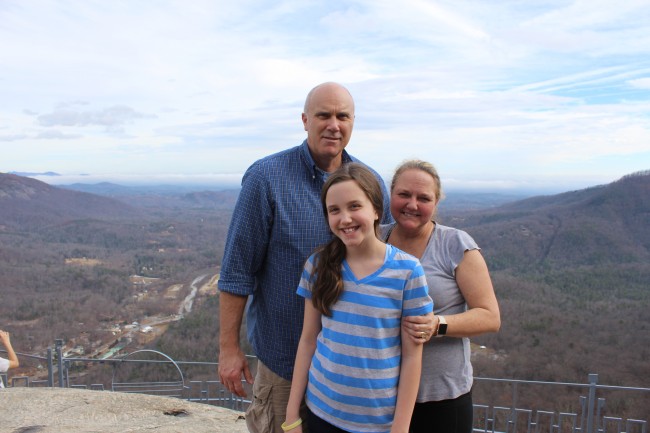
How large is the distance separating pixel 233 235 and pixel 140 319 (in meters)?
37.7

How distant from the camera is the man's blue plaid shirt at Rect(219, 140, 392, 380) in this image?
7.30 ft

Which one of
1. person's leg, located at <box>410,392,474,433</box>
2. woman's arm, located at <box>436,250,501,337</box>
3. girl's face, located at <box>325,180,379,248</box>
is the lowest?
person's leg, located at <box>410,392,474,433</box>

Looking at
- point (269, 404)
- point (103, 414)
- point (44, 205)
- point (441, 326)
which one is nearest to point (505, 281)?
point (103, 414)

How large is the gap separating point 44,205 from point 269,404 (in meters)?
125

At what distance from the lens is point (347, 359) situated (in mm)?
1791

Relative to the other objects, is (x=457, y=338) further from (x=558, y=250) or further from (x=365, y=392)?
(x=558, y=250)

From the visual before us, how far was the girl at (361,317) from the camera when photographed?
1778 millimetres

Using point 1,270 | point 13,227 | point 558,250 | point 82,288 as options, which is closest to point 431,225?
point 82,288

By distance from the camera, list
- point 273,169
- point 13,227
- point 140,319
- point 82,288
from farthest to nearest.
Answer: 1. point 13,227
2. point 82,288
3. point 140,319
4. point 273,169

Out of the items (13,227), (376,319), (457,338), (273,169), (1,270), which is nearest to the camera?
(376,319)

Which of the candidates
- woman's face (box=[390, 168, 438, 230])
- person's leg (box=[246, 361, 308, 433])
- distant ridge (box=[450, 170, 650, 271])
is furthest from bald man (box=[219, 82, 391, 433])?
distant ridge (box=[450, 170, 650, 271])

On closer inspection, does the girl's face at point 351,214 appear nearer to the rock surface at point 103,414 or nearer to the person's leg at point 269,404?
the person's leg at point 269,404

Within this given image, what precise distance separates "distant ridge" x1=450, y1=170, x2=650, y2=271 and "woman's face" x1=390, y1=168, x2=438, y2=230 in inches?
1862

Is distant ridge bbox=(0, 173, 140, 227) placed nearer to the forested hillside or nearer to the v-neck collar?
the forested hillside
